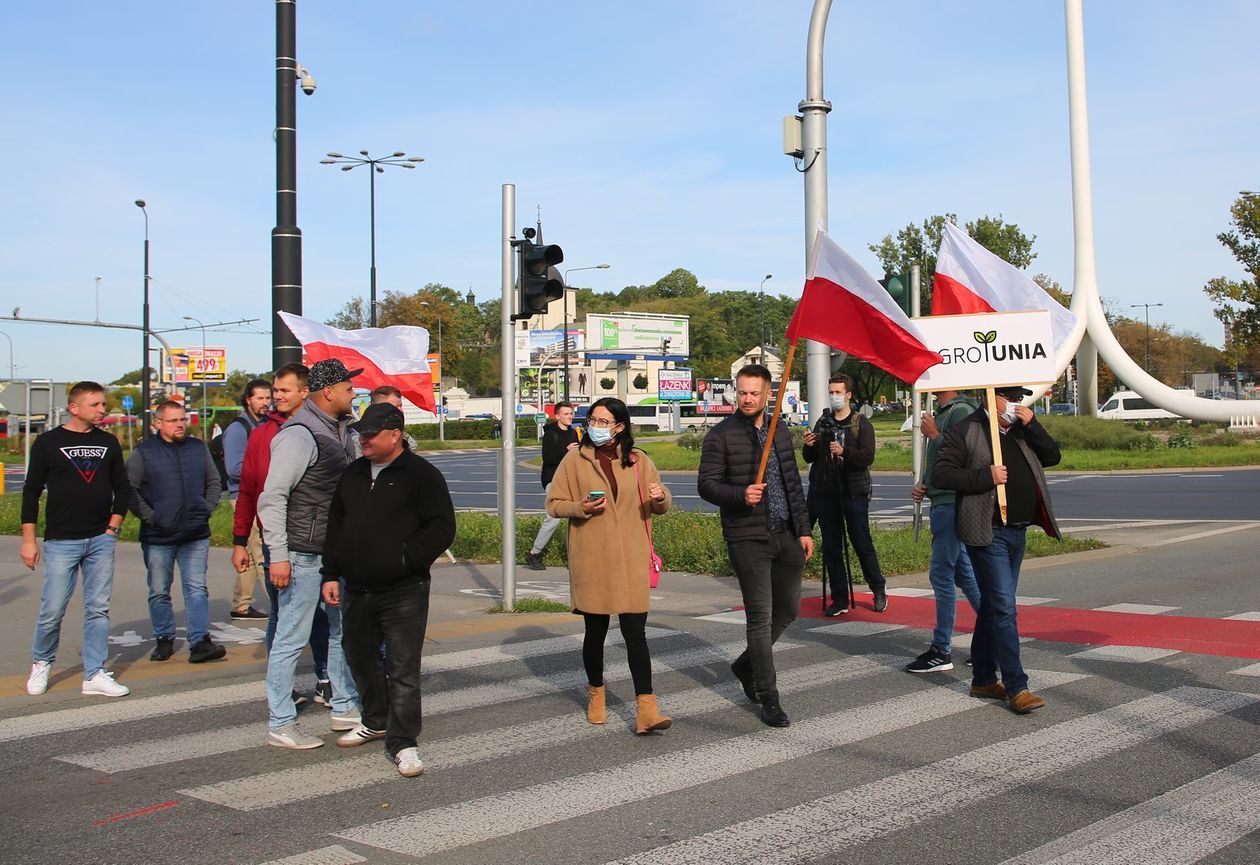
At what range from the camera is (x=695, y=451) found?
48344 millimetres

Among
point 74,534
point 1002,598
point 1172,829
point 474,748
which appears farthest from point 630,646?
point 74,534

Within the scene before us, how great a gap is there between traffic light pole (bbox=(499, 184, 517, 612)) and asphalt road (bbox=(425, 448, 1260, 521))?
11.1ft

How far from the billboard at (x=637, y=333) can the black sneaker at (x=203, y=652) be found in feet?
319

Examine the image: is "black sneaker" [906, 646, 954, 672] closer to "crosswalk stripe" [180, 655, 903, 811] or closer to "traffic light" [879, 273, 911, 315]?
"crosswalk stripe" [180, 655, 903, 811]

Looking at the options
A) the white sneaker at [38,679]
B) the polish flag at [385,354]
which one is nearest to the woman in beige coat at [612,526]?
the white sneaker at [38,679]

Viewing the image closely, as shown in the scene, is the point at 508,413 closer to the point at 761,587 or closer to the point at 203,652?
the point at 203,652

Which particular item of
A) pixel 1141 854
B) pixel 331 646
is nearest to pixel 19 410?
pixel 331 646

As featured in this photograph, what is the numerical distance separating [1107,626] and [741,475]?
439cm

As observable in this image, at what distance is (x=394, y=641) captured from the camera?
232 inches

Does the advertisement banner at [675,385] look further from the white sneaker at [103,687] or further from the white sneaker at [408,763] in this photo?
the white sneaker at [408,763]

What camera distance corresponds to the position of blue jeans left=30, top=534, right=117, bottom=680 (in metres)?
7.54

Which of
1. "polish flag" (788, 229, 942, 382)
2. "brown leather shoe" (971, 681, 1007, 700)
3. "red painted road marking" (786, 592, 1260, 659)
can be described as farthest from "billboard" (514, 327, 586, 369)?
"brown leather shoe" (971, 681, 1007, 700)

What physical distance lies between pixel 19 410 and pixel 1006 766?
88.8ft

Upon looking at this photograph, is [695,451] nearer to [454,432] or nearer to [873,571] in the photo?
[454,432]
